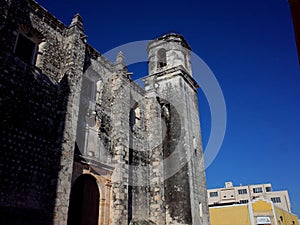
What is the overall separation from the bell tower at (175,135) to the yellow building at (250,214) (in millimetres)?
11611

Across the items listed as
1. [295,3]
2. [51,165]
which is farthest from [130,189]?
[295,3]

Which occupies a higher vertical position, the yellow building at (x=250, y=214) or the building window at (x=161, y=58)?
the building window at (x=161, y=58)

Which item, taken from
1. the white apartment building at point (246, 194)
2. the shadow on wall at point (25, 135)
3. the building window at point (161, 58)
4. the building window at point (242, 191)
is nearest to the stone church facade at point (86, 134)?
the shadow on wall at point (25, 135)

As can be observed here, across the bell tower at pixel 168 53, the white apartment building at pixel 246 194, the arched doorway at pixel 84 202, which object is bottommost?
the arched doorway at pixel 84 202

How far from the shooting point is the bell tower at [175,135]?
43.1 feet

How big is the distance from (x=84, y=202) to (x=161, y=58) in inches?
456

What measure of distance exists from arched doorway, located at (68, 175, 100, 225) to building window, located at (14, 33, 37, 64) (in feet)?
A: 15.1

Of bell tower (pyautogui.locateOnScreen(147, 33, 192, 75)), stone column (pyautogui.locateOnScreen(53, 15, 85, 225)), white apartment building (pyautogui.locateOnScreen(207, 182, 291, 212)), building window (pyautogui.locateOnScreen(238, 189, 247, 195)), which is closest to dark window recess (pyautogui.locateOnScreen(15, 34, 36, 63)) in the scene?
stone column (pyautogui.locateOnScreen(53, 15, 85, 225))

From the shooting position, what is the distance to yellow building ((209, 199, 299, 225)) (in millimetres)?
23469

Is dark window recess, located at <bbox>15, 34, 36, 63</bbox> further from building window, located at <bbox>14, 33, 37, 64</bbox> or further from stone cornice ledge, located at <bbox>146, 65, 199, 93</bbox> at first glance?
stone cornice ledge, located at <bbox>146, 65, 199, 93</bbox>

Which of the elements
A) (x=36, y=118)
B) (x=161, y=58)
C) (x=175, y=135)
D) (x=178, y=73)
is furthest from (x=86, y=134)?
(x=161, y=58)

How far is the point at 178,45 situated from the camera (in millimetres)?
17469

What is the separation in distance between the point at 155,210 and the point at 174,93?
6.63 m

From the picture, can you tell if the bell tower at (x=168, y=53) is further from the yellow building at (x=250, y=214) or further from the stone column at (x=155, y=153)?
the yellow building at (x=250, y=214)
